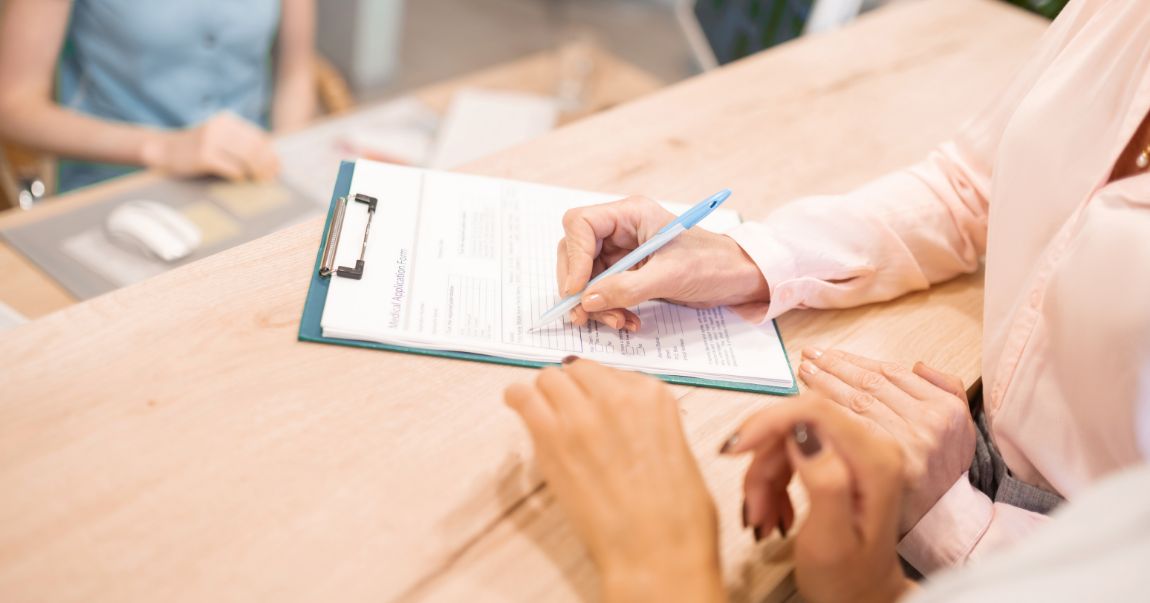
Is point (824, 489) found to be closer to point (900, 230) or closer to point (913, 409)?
point (913, 409)

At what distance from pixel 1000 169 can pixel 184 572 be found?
2.78 ft

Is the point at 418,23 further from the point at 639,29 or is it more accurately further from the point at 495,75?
the point at 495,75

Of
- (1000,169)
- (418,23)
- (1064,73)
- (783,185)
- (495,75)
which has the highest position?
(1064,73)

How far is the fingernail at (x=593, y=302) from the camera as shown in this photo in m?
0.69

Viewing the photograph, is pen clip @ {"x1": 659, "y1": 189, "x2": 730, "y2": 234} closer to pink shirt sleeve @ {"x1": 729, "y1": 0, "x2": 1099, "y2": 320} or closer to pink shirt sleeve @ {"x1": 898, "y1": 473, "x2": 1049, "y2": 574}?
pink shirt sleeve @ {"x1": 729, "y1": 0, "x2": 1099, "y2": 320}

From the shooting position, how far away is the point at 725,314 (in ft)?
2.64

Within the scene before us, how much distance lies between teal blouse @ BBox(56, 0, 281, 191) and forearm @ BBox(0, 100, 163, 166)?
0.13m

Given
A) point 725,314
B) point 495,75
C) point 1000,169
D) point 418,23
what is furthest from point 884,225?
point 418,23

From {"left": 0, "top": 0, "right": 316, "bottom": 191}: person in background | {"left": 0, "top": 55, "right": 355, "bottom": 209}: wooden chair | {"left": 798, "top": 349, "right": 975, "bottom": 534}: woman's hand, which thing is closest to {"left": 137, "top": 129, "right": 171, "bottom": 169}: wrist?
{"left": 0, "top": 0, "right": 316, "bottom": 191}: person in background

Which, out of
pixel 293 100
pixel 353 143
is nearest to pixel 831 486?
pixel 353 143

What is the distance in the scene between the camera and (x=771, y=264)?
0.79 meters

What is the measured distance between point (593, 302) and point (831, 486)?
0.27m

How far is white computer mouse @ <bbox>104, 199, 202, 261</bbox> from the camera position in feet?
3.43

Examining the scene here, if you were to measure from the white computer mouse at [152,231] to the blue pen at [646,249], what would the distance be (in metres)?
0.61
